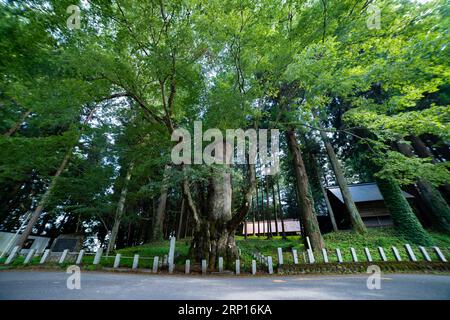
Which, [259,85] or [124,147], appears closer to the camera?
[259,85]

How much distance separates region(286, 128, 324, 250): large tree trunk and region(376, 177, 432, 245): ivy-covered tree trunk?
4.85m

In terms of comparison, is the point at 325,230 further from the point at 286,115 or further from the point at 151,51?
the point at 151,51

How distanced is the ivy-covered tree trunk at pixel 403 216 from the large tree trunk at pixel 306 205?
15.9 feet

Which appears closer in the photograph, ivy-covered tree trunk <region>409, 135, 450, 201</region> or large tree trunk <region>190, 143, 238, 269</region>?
large tree trunk <region>190, 143, 238, 269</region>

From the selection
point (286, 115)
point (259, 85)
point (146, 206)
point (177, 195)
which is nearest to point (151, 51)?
point (259, 85)

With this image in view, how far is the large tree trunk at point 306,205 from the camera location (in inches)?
372

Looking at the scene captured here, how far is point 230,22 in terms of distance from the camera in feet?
18.7

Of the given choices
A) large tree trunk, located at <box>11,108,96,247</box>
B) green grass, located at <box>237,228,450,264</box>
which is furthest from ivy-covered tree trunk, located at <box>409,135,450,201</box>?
large tree trunk, located at <box>11,108,96,247</box>

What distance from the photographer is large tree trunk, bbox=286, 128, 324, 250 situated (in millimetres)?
9453

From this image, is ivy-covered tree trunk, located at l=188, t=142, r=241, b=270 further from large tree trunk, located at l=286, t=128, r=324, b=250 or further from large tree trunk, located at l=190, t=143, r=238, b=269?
large tree trunk, located at l=286, t=128, r=324, b=250

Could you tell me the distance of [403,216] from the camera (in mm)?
10711

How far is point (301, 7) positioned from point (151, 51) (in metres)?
5.05

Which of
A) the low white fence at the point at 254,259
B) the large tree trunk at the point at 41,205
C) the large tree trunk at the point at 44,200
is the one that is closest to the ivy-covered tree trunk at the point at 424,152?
the low white fence at the point at 254,259

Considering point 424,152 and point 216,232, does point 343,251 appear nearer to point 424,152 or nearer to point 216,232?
point 216,232
